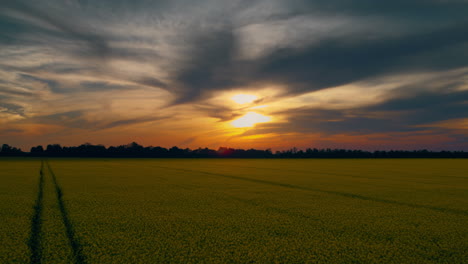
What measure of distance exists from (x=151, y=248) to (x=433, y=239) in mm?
5089

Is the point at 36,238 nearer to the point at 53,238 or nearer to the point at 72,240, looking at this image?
the point at 53,238

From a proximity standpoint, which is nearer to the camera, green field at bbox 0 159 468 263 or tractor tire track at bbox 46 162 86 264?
tractor tire track at bbox 46 162 86 264

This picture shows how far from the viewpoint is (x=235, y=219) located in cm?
672

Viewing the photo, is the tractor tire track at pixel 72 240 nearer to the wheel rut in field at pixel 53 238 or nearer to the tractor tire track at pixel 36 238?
the wheel rut in field at pixel 53 238

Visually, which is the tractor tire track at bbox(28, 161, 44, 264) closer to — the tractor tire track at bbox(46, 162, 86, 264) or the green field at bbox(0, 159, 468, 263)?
the green field at bbox(0, 159, 468, 263)

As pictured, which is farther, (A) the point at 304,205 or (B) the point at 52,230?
(A) the point at 304,205

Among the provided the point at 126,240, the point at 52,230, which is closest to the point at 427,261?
the point at 126,240

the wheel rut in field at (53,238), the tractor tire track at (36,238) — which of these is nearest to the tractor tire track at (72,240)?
the wheel rut in field at (53,238)

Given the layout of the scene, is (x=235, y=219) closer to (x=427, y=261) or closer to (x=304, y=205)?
(x=304, y=205)

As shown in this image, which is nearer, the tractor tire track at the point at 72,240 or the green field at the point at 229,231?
the tractor tire track at the point at 72,240

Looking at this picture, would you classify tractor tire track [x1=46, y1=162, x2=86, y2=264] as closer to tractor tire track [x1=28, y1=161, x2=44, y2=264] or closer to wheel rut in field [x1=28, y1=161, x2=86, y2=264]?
wheel rut in field [x1=28, y1=161, x2=86, y2=264]

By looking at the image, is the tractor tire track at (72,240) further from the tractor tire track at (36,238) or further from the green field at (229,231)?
the tractor tire track at (36,238)

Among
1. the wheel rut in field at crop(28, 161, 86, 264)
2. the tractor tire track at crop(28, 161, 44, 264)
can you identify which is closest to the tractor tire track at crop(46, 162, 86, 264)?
the wheel rut in field at crop(28, 161, 86, 264)

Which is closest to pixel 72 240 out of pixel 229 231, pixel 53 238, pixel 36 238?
pixel 53 238
